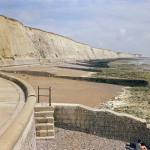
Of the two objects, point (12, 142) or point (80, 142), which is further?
point (80, 142)

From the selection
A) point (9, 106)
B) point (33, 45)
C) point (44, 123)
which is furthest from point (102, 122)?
point (33, 45)

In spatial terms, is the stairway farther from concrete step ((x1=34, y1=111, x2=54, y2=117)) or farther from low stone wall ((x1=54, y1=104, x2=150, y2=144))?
low stone wall ((x1=54, y1=104, x2=150, y2=144))

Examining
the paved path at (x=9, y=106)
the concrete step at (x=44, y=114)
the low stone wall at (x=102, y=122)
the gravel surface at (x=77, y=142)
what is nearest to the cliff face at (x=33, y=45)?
the low stone wall at (x=102, y=122)

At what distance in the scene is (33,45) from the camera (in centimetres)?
9988

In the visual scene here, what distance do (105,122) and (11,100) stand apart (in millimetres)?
5048

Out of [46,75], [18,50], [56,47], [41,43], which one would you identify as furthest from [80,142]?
[56,47]

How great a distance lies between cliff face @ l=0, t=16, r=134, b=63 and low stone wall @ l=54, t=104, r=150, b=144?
49.4 m

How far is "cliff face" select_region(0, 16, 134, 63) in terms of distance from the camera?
71.9 meters

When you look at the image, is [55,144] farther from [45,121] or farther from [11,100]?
[11,100]

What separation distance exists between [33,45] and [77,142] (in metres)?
85.3

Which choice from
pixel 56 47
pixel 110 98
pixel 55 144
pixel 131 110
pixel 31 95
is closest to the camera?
pixel 31 95

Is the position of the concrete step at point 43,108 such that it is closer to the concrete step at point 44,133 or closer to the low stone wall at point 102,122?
the concrete step at point 44,133

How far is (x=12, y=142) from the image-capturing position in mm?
6598

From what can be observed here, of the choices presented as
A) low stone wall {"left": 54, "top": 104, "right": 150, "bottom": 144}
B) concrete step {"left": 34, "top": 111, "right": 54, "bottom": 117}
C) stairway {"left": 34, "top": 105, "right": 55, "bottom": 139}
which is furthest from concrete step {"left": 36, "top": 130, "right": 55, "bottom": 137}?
low stone wall {"left": 54, "top": 104, "right": 150, "bottom": 144}
